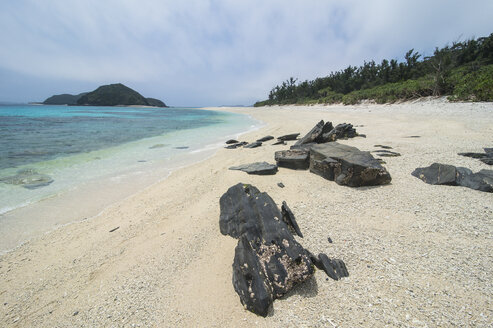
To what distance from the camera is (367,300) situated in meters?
2.02

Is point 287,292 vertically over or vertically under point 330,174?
under

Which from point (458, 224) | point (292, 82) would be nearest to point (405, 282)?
point (458, 224)

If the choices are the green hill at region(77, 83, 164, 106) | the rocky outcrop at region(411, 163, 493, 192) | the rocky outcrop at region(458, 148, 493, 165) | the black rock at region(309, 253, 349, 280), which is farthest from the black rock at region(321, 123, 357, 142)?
the green hill at region(77, 83, 164, 106)

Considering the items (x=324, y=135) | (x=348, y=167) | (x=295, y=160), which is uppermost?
(x=324, y=135)

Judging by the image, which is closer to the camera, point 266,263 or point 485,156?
point 266,263

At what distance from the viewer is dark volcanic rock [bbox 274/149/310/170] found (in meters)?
5.96

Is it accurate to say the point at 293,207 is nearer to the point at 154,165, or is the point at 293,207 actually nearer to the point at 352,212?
the point at 352,212

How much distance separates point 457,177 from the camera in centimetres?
413

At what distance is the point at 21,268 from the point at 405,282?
5.56 metres

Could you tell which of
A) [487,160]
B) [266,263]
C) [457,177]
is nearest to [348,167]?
[457,177]

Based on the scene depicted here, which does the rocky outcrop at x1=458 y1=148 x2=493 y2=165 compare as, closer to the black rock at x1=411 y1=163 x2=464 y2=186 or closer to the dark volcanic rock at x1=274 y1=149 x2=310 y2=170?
the black rock at x1=411 y1=163 x2=464 y2=186

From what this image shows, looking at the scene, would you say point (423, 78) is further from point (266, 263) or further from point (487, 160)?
point (266, 263)

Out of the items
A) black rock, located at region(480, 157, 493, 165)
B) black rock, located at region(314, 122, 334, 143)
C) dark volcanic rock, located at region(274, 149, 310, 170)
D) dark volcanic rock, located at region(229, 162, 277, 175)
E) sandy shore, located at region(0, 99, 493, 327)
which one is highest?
black rock, located at region(314, 122, 334, 143)

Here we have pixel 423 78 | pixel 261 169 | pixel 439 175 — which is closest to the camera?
pixel 439 175
